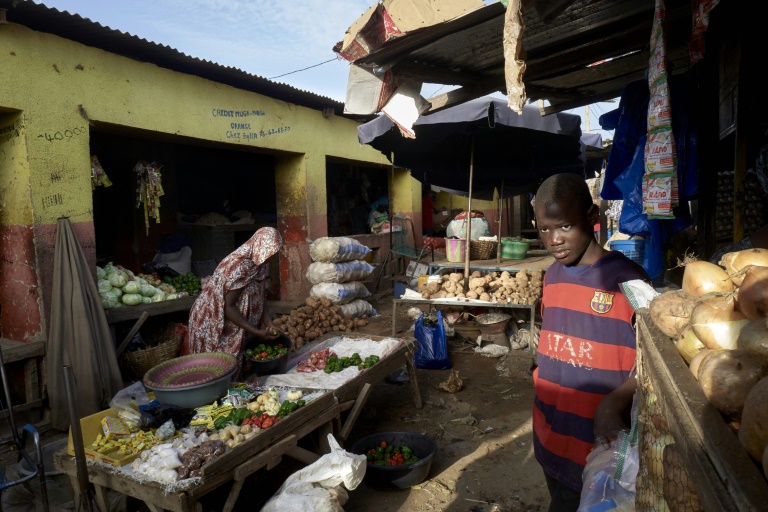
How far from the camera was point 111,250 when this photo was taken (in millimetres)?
8531

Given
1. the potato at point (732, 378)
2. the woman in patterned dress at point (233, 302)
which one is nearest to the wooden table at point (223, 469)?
the woman in patterned dress at point (233, 302)

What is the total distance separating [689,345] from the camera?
1.09 metres

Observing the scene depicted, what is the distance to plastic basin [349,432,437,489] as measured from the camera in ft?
12.1

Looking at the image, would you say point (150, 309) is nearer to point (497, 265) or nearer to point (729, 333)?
point (497, 265)

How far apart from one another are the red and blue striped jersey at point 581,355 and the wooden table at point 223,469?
1710 millimetres

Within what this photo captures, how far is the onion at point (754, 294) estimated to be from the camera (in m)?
0.93

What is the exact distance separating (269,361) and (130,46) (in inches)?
156

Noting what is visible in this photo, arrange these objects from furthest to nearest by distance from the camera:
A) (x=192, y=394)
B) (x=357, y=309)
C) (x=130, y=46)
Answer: (x=357, y=309)
(x=130, y=46)
(x=192, y=394)

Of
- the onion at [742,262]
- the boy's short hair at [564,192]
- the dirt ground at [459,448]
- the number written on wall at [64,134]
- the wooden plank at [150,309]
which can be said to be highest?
the number written on wall at [64,134]

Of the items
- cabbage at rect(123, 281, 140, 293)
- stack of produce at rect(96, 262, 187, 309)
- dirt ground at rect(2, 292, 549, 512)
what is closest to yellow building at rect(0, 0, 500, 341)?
stack of produce at rect(96, 262, 187, 309)

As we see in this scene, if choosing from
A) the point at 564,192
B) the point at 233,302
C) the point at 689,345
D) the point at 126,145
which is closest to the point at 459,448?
the point at 233,302

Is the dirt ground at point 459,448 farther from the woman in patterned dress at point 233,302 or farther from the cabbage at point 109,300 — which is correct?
the cabbage at point 109,300

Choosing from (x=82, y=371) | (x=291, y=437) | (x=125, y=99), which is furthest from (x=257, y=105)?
(x=291, y=437)

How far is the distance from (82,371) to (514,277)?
220 inches
